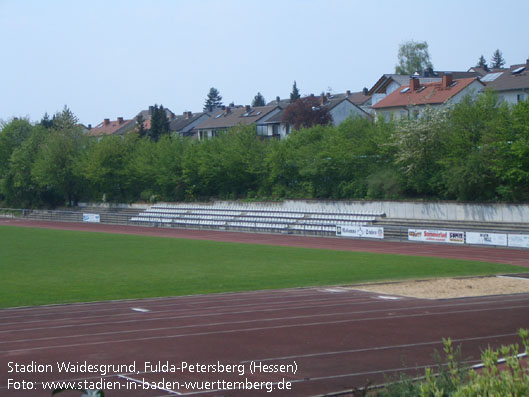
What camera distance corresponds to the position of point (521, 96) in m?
65.0

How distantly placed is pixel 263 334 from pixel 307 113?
6894 centimetres

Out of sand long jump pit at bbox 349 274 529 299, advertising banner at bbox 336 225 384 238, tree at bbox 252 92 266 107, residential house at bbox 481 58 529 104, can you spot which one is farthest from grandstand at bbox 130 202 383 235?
tree at bbox 252 92 266 107

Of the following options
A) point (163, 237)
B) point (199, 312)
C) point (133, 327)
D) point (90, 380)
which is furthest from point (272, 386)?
point (163, 237)

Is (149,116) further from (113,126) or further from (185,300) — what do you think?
(185,300)

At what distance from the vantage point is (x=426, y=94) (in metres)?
70.2

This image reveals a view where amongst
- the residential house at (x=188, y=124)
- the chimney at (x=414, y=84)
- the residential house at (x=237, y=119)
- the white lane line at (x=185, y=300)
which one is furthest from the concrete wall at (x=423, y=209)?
the residential house at (x=188, y=124)

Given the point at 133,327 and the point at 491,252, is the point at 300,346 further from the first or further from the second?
the point at 491,252

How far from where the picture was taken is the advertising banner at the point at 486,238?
36.7 meters

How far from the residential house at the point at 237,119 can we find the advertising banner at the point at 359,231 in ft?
159

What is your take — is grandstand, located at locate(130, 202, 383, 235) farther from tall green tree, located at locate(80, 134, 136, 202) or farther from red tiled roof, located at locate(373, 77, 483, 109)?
red tiled roof, located at locate(373, 77, 483, 109)

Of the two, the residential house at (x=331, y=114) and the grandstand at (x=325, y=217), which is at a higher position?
the residential house at (x=331, y=114)

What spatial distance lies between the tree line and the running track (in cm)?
2481

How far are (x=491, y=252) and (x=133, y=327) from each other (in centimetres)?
2506

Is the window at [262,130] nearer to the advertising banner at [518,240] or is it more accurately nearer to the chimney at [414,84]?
the chimney at [414,84]
